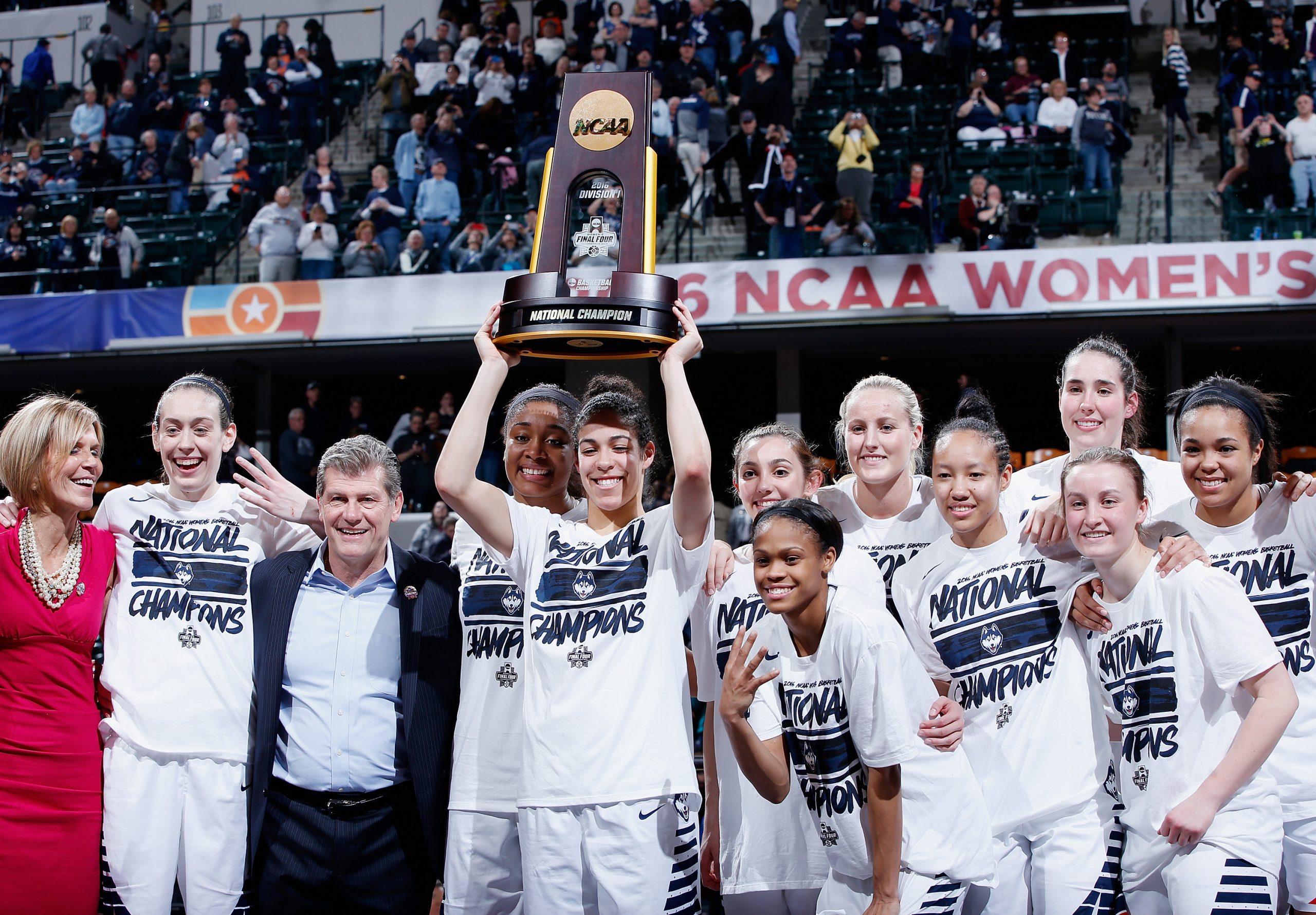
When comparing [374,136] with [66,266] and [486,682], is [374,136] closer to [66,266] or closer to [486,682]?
[66,266]

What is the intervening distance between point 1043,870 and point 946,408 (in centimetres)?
1091

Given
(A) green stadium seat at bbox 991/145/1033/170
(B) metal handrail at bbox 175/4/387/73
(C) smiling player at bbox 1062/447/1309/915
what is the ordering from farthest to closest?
(B) metal handrail at bbox 175/4/387/73, (A) green stadium seat at bbox 991/145/1033/170, (C) smiling player at bbox 1062/447/1309/915

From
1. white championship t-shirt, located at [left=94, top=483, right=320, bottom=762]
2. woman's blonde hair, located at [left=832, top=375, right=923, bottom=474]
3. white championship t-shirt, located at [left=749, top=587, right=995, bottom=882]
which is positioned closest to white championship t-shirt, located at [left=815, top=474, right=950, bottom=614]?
woman's blonde hair, located at [left=832, top=375, right=923, bottom=474]

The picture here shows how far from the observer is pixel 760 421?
14.6m

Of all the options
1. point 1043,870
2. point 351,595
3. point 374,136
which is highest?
point 374,136

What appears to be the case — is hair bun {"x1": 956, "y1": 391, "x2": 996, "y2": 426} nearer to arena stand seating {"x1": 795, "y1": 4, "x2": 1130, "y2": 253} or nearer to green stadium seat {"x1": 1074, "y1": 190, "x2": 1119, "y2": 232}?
arena stand seating {"x1": 795, "y1": 4, "x2": 1130, "y2": 253}

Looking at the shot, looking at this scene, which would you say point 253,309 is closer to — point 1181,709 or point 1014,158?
point 1014,158

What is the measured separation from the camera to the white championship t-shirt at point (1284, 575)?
11.7ft

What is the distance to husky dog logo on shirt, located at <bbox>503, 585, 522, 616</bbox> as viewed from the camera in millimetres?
3723

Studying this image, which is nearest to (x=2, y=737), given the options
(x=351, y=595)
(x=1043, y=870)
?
(x=351, y=595)

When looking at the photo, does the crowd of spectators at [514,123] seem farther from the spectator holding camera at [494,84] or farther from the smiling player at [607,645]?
the smiling player at [607,645]

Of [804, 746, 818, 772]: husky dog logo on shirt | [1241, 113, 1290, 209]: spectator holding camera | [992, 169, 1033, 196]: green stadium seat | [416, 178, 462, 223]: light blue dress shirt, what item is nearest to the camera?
[804, 746, 818, 772]: husky dog logo on shirt

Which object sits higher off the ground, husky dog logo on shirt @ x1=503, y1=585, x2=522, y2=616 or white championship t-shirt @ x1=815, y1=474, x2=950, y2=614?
white championship t-shirt @ x1=815, y1=474, x2=950, y2=614

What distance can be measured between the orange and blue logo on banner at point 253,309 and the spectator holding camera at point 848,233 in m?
5.34
